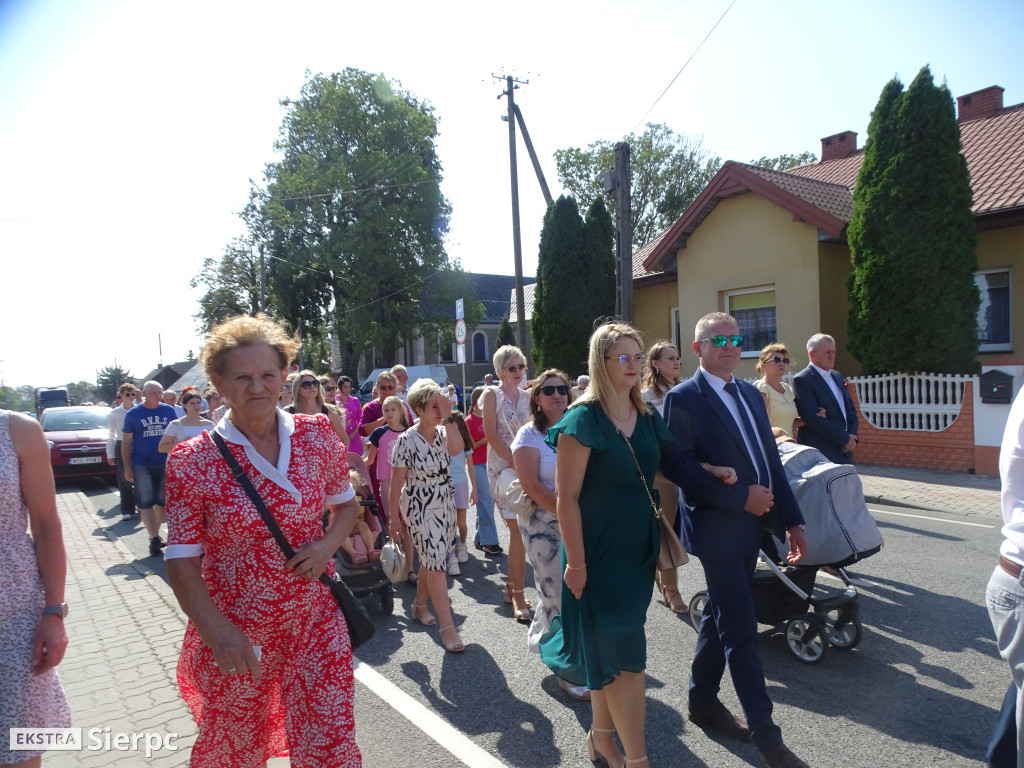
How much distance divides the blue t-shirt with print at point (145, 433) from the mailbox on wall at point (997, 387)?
1173cm

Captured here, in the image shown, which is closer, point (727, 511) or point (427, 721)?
point (727, 511)

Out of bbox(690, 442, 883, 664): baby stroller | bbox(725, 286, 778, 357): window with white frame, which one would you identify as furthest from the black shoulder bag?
bbox(725, 286, 778, 357): window with white frame

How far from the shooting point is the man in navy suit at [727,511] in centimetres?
323

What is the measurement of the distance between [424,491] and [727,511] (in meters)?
2.51

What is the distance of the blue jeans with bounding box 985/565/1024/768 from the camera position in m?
Result: 2.23

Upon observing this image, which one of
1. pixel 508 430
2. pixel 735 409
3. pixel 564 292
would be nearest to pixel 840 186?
pixel 564 292

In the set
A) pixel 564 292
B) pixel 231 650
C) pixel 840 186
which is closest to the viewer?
pixel 231 650

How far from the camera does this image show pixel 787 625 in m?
4.38

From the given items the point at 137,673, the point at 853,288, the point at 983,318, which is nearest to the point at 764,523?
the point at 137,673

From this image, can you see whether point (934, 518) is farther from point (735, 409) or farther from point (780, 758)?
point (780, 758)

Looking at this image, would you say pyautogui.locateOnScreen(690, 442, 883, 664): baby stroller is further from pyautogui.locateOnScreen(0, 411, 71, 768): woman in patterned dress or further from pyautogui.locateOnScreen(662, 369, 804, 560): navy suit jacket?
pyautogui.locateOnScreen(0, 411, 71, 768): woman in patterned dress

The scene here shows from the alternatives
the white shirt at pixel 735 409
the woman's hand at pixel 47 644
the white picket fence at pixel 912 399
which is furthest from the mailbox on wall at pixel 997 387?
the woman's hand at pixel 47 644

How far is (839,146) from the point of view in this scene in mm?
22281

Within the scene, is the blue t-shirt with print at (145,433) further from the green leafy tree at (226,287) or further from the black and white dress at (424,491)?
the green leafy tree at (226,287)
